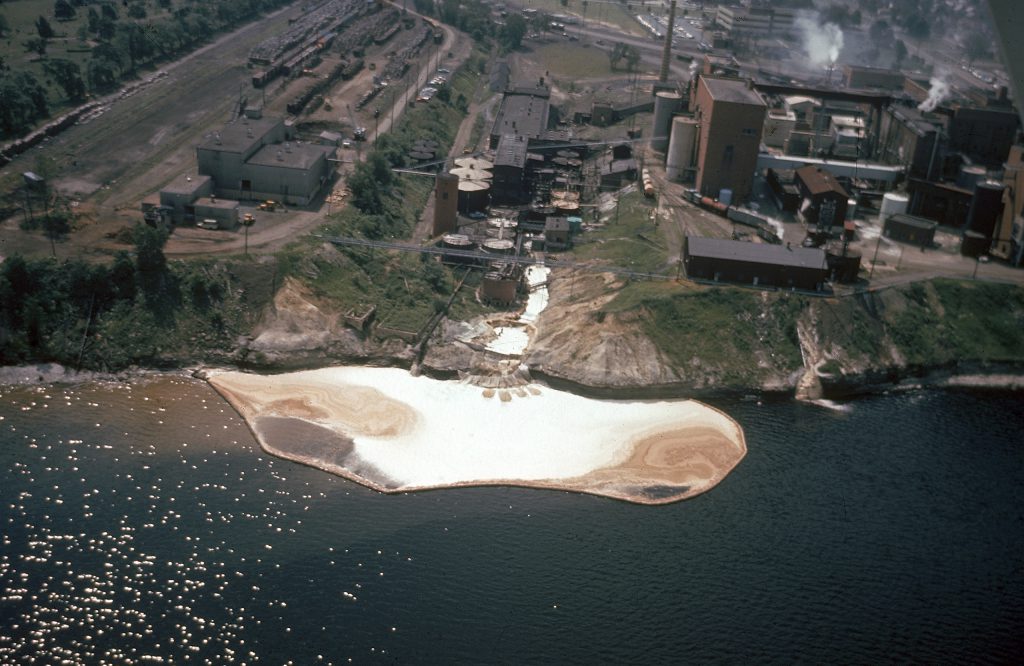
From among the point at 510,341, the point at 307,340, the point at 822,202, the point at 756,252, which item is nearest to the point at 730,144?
the point at 822,202

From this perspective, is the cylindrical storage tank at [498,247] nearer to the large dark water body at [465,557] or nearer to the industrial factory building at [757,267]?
the industrial factory building at [757,267]

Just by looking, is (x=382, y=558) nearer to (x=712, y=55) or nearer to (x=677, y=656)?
(x=677, y=656)

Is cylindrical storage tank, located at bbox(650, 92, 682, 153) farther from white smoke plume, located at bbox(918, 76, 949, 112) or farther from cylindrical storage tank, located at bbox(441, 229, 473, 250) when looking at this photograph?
cylindrical storage tank, located at bbox(441, 229, 473, 250)

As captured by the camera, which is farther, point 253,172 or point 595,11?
point 595,11

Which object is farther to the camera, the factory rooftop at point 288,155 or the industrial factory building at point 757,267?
the factory rooftop at point 288,155

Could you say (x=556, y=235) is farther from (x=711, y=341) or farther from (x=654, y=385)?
(x=654, y=385)

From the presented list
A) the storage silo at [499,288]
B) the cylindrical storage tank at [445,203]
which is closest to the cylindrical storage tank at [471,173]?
the cylindrical storage tank at [445,203]
